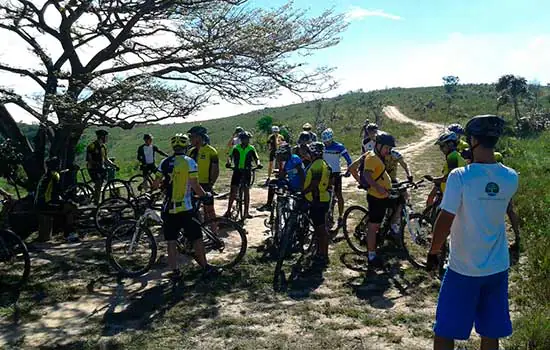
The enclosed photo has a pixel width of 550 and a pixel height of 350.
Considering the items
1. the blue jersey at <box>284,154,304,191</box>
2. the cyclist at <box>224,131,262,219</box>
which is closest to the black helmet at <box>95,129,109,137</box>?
the cyclist at <box>224,131,262,219</box>

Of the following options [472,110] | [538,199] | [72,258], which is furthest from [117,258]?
[472,110]

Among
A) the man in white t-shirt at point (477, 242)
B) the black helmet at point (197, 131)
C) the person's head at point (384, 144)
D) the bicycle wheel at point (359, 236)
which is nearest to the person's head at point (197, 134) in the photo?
the black helmet at point (197, 131)

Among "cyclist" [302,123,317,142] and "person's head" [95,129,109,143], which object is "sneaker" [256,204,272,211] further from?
"person's head" [95,129,109,143]

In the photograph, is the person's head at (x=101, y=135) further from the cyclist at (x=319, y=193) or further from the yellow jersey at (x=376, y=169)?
the yellow jersey at (x=376, y=169)

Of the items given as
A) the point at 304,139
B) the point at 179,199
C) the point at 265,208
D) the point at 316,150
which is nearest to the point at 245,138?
the point at 304,139

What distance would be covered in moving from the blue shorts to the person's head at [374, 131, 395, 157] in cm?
362

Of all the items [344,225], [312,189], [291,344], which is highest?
[312,189]

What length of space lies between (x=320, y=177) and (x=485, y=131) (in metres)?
4.22

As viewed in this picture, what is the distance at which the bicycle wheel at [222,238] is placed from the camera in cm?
753

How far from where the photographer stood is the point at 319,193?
7629mm

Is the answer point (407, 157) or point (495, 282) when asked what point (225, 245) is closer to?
point (495, 282)

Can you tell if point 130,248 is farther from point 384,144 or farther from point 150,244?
point 384,144

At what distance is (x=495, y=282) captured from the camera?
344 cm

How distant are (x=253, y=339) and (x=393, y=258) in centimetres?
346
